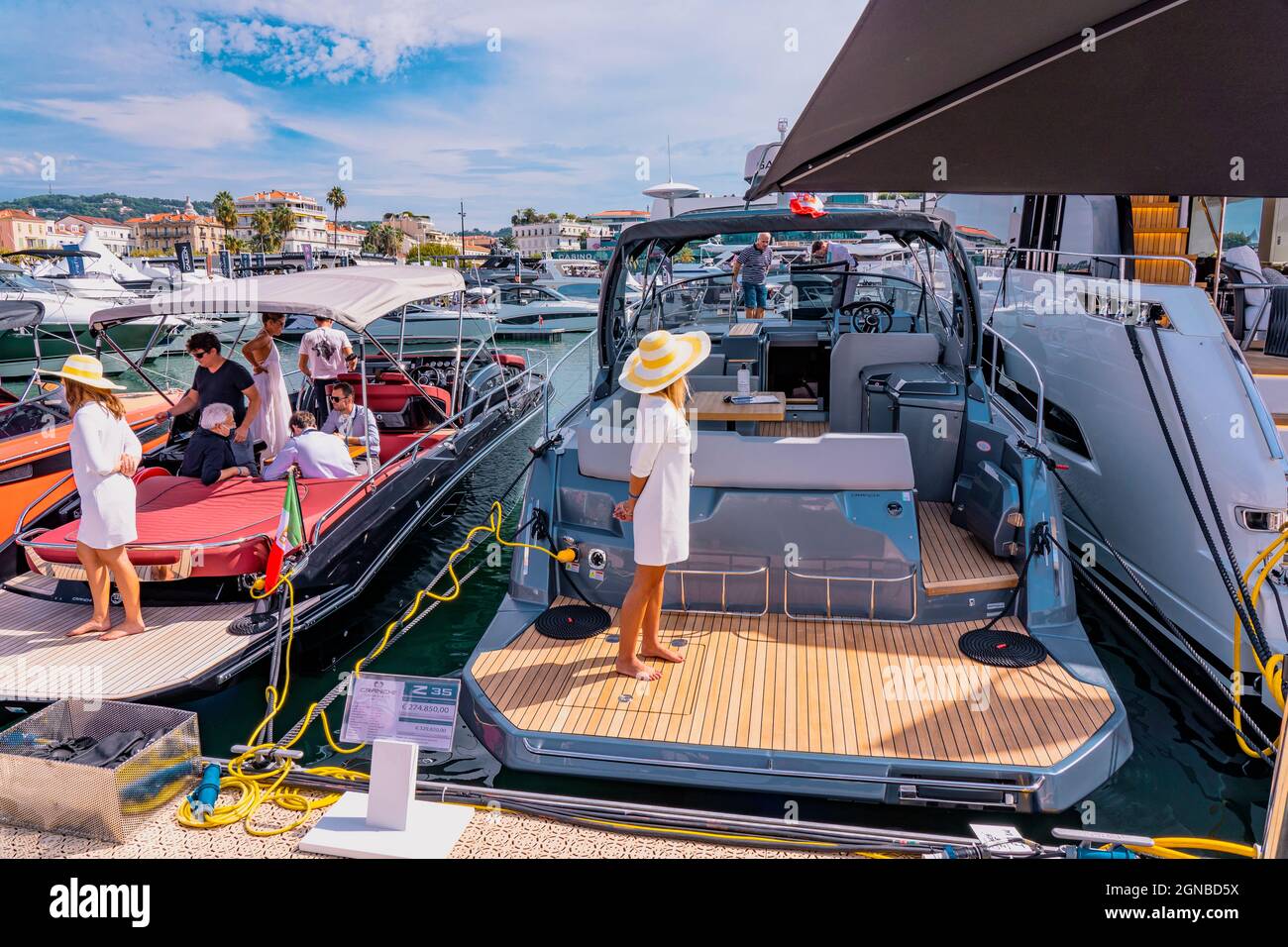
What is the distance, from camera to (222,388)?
6555 millimetres

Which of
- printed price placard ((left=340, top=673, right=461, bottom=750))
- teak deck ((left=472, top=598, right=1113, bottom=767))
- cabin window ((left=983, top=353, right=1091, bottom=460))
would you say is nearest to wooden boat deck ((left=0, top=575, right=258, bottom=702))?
printed price placard ((left=340, top=673, right=461, bottom=750))

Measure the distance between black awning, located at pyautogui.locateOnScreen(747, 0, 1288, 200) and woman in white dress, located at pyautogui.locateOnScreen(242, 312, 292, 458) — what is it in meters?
5.55

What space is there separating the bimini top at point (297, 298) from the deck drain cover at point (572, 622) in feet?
8.74

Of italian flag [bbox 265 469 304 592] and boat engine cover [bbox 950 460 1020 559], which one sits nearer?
boat engine cover [bbox 950 460 1020 559]

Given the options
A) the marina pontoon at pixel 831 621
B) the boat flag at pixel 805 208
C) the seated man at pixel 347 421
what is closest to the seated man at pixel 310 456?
the seated man at pixel 347 421

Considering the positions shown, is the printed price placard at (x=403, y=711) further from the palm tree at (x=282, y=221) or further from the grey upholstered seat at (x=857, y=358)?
the palm tree at (x=282, y=221)

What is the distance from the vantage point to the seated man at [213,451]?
617 cm

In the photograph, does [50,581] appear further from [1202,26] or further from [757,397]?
[1202,26]

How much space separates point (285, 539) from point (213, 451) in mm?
1743

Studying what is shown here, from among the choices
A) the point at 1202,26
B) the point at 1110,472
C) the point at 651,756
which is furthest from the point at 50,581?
the point at 1110,472

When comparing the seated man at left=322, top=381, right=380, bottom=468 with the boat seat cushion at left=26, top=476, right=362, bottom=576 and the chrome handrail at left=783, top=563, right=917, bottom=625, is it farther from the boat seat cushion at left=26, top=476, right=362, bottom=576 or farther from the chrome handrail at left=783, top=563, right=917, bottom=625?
the chrome handrail at left=783, top=563, right=917, bottom=625

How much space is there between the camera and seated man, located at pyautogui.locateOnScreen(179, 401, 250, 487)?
617 cm
